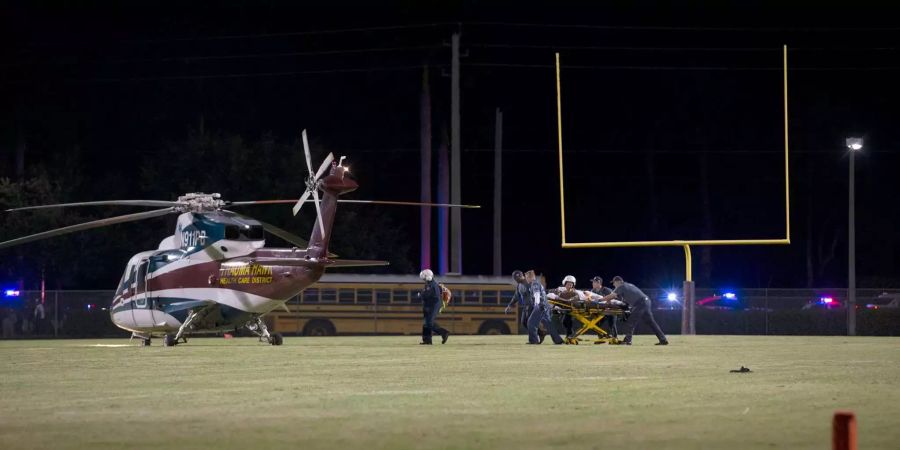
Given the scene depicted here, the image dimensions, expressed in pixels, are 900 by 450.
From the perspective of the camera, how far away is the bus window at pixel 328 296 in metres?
50.4

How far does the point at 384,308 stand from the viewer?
50.9m

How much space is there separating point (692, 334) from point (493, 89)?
38.9 metres

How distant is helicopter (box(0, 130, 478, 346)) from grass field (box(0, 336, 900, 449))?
5.76 meters

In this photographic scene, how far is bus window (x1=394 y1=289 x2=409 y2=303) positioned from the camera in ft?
168

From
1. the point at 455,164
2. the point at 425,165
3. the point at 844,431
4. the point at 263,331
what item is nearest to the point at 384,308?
the point at 455,164

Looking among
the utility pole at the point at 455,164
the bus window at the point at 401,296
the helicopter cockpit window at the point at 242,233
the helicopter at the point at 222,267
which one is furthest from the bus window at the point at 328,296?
the helicopter cockpit window at the point at 242,233

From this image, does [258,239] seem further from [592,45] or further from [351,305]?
[592,45]

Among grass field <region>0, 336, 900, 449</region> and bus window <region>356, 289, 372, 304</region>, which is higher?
bus window <region>356, 289, 372, 304</region>

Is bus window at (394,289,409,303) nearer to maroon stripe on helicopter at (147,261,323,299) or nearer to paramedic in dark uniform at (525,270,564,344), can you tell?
paramedic in dark uniform at (525,270,564,344)

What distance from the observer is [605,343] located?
36.0m

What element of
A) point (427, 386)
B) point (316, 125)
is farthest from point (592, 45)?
point (427, 386)

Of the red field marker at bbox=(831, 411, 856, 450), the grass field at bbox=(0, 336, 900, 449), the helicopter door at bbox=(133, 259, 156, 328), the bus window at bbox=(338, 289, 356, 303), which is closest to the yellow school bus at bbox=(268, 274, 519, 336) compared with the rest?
the bus window at bbox=(338, 289, 356, 303)

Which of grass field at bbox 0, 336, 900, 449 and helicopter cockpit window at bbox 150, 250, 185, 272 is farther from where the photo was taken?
helicopter cockpit window at bbox 150, 250, 185, 272

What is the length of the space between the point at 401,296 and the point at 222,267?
57.4ft
